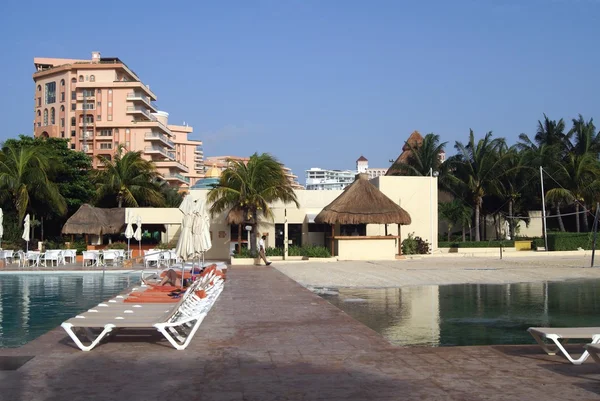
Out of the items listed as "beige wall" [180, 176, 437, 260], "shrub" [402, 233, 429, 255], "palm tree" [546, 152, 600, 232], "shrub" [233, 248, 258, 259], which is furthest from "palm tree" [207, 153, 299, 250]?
"palm tree" [546, 152, 600, 232]

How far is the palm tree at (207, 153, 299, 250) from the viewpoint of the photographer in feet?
93.1

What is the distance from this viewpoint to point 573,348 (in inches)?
301

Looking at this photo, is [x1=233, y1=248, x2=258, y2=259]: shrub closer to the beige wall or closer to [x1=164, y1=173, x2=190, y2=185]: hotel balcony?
the beige wall

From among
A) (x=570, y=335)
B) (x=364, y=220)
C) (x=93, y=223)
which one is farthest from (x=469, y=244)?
(x=570, y=335)

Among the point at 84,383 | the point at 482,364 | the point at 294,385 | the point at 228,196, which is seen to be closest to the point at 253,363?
the point at 294,385

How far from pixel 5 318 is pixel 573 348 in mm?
9724

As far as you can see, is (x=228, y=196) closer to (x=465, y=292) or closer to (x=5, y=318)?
(x=465, y=292)

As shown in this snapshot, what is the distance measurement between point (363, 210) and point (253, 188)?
554cm

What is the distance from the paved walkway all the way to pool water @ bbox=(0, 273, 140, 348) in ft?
6.24

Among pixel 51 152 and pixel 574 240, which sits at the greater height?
pixel 51 152

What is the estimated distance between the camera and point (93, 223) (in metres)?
31.5

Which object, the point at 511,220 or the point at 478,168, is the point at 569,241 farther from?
the point at 478,168

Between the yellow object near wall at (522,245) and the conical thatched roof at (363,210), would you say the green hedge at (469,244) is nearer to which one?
the yellow object near wall at (522,245)

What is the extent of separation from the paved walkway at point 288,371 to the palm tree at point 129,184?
31882 millimetres
